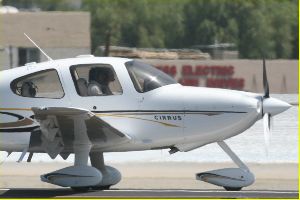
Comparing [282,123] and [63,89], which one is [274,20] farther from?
[63,89]

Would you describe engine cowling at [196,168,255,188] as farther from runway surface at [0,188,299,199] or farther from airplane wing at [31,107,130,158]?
airplane wing at [31,107,130,158]

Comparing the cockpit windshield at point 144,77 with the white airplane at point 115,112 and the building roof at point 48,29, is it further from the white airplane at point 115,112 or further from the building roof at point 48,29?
the building roof at point 48,29

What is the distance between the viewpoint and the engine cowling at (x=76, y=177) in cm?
1151

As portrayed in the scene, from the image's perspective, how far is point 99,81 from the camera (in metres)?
11.8

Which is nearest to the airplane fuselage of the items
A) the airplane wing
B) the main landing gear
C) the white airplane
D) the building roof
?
the white airplane

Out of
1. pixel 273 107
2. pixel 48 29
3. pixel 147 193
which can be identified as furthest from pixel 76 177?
pixel 48 29

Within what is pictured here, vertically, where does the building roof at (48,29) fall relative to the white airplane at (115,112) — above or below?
above

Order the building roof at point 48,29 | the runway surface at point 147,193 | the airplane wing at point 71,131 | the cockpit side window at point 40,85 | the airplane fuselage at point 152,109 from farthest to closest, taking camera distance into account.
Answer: the building roof at point 48,29 < the cockpit side window at point 40,85 < the airplane fuselage at point 152,109 < the runway surface at point 147,193 < the airplane wing at point 71,131

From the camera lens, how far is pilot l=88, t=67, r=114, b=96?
11.7m

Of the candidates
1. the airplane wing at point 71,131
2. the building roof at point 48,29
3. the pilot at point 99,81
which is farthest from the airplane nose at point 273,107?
the building roof at point 48,29

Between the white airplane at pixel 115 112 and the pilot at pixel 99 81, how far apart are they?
0.01 metres

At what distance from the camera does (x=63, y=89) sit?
38.5 ft

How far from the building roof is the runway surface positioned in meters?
35.1

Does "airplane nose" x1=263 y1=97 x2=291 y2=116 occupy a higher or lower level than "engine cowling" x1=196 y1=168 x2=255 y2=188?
higher
